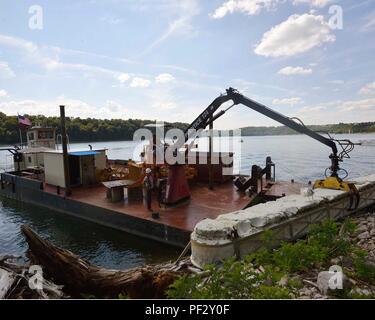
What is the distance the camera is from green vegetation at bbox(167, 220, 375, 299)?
3.26 meters

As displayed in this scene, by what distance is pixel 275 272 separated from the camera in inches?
147

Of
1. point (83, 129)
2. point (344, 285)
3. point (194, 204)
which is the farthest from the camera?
point (83, 129)

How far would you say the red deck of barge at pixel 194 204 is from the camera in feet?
32.5

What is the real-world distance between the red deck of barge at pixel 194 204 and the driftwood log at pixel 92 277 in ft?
12.9

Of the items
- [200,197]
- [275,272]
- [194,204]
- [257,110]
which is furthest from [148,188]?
[275,272]

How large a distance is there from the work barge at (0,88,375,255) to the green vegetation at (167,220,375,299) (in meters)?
1.13

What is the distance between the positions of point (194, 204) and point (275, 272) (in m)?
7.74

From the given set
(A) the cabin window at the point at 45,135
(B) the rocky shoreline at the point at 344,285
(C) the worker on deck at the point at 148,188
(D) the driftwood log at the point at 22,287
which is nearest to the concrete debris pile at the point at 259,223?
(B) the rocky shoreline at the point at 344,285

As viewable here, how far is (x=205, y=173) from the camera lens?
51.4 ft

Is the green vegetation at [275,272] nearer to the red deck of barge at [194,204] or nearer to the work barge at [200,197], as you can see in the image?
the work barge at [200,197]

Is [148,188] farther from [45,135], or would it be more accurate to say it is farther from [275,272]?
[45,135]

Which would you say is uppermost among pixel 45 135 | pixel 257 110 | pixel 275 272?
pixel 257 110

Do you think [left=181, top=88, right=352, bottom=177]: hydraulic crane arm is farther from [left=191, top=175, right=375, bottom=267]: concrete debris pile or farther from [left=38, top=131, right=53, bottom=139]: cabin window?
[left=38, top=131, right=53, bottom=139]: cabin window
